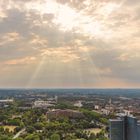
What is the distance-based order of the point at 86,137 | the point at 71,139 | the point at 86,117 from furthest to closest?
1. the point at 86,117
2. the point at 86,137
3. the point at 71,139

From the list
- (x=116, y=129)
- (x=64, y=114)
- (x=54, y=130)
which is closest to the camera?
(x=116, y=129)

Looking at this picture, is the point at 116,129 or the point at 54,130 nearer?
the point at 116,129

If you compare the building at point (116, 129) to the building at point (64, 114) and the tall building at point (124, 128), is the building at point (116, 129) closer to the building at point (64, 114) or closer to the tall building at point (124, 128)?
the tall building at point (124, 128)

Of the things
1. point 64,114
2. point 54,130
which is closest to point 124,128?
point 54,130

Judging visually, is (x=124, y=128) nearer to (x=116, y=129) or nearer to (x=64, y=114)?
(x=116, y=129)

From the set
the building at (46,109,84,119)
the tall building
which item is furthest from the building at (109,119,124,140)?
the building at (46,109,84,119)

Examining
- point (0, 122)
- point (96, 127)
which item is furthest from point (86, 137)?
point (0, 122)

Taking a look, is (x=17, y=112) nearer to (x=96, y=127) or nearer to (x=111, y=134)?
(x=96, y=127)

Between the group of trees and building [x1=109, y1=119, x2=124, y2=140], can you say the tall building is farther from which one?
the group of trees
